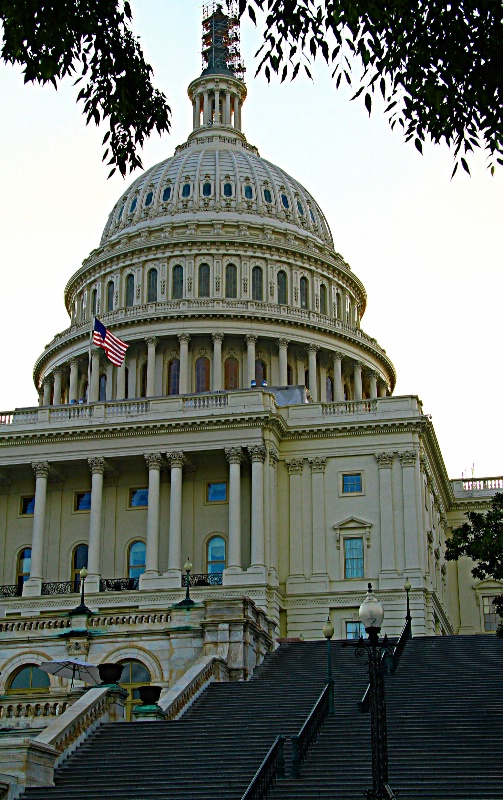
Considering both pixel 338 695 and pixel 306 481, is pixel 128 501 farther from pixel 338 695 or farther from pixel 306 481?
pixel 338 695

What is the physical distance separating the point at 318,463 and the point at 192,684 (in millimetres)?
30383

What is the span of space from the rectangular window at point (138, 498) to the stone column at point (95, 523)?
2093mm

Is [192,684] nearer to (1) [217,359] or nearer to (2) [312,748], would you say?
(2) [312,748]

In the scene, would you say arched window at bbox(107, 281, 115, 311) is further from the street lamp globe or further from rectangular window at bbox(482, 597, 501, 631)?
the street lamp globe

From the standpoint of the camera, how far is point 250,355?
83375mm

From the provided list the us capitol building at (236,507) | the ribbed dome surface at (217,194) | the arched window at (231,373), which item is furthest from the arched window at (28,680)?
the ribbed dome surface at (217,194)

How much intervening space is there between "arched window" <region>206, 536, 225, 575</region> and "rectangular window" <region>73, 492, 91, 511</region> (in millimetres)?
7054

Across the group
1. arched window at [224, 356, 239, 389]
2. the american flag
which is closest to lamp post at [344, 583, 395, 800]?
the american flag

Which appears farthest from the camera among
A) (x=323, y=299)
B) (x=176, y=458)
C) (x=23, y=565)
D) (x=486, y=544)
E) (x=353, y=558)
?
(x=323, y=299)

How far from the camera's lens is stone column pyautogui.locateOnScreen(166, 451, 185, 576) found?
62938 mm

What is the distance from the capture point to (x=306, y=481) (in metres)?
65.0

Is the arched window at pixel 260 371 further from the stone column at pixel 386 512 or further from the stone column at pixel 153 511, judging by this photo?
the stone column at pixel 386 512

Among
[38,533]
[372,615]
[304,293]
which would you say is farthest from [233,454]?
[372,615]

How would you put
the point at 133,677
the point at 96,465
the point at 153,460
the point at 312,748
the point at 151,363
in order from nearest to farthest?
the point at 312,748
the point at 133,677
the point at 153,460
the point at 96,465
the point at 151,363
